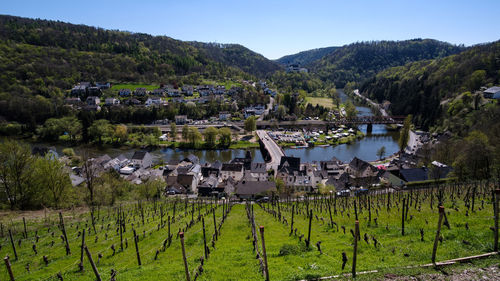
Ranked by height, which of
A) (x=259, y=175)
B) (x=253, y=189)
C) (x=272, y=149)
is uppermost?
(x=272, y=149)

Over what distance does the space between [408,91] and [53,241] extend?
123 meters

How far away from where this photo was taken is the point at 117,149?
61781 mm

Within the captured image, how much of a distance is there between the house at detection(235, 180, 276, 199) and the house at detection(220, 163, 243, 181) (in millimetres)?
6303

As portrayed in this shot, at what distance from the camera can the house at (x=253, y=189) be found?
3478cm

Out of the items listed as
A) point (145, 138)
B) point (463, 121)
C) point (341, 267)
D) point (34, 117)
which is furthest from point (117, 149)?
point (463, 121)

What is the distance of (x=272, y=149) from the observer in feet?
193

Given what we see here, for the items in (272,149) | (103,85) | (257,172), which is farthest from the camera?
(103,85)

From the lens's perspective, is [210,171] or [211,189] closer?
[211,189]

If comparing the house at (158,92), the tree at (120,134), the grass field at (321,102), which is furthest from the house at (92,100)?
the grass field at (321,102)

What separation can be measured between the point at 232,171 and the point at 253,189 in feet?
29.7

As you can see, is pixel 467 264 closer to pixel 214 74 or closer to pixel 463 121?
pixel 463 121

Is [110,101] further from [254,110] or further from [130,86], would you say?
[254,110]

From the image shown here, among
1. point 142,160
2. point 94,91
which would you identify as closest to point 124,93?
point 94,91

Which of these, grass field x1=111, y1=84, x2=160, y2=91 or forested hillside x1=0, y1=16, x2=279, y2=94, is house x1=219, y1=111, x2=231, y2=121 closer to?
grass field x1=111, y1=84, x2=160, y2=91
